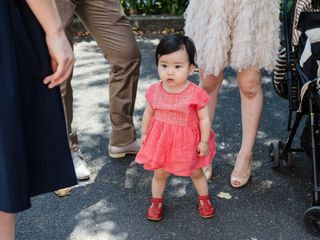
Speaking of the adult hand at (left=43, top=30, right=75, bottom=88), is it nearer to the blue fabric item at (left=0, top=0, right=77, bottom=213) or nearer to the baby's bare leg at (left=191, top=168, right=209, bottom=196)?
the blue fabric item at (left=0, top=0, right=77, bottom=213)

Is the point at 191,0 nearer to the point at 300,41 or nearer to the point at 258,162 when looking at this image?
the point at 300,41

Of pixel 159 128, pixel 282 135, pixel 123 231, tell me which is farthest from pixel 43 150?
pixel 282 135

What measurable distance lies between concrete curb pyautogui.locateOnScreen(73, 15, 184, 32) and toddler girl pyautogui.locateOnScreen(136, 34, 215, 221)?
427 centimetres

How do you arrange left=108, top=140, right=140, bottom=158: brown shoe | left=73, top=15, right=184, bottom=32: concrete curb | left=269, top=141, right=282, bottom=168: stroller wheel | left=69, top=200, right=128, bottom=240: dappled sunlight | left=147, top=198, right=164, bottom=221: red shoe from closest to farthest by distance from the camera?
left=69, top=200, right=128, bottom=240: dappled sunlight < left=147, top=198, right=164, bottom=221: red shoe < left=269, top=141, right=282, bottom=168: stroller wheel < left=108, top=140, right=140, bottom=158: brown shoe < left=73, top=15, right=184, bottom=32: concrete curb

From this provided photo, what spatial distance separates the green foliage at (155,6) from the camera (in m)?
7.07

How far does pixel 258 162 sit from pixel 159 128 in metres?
1.17

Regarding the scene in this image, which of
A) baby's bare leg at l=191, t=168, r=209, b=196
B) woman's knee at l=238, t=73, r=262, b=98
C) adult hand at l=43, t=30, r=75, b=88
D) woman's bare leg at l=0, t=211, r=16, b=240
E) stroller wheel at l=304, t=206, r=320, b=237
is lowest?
stroller wheel at l=304, t=206, r=320, b=237

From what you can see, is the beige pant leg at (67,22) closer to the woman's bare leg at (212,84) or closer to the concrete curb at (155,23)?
the woman's bare leg at (212,84)

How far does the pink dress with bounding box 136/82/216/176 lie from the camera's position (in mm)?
2695

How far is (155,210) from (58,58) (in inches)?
56.1

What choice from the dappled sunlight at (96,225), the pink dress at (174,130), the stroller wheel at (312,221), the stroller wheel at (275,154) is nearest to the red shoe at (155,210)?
the dappled sunlight at (96,225)

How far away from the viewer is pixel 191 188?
332cm

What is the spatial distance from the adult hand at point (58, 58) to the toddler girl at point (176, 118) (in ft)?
2.81

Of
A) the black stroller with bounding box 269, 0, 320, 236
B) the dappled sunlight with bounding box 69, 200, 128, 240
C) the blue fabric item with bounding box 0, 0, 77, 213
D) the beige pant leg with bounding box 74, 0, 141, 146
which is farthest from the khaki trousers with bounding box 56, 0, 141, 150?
the blue fabric item with bounding box 0, 0, 77, 213
